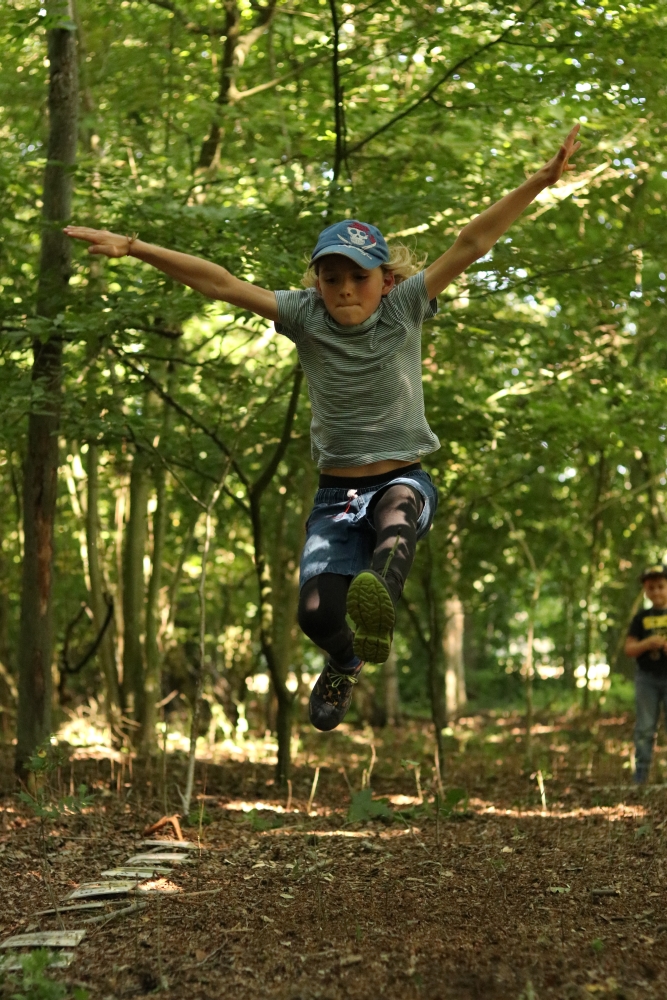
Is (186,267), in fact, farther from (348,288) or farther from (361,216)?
(361,216)

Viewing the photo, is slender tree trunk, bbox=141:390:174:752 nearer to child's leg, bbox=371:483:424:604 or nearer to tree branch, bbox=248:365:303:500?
tree branch, bbox=248:365:303:500

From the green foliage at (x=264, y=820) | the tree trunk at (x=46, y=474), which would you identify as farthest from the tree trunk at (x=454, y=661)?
the tree trunk at (x=46, y=474)

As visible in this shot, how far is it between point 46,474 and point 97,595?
9.08 ft

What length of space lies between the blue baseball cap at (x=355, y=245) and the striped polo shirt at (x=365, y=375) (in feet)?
0.67

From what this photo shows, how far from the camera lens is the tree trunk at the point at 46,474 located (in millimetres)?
7039

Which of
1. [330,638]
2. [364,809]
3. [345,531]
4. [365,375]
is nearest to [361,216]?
[365,375]

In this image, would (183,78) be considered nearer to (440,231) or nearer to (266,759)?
(440,231)

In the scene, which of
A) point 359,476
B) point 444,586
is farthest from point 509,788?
point 359,476

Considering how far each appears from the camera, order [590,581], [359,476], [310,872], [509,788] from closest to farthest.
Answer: [359,476]
[310,872]
[509,788]
[590,581]

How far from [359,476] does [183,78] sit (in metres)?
6.34

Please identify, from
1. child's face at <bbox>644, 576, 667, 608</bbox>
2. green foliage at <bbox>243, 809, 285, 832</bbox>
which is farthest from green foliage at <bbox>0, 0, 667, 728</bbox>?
green foliage at <bbox>243, 809, 285, 832</bbox>

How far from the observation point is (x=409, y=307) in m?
4.34

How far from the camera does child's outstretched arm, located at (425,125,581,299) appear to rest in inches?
156

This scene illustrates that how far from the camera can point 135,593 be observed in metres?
9.40
